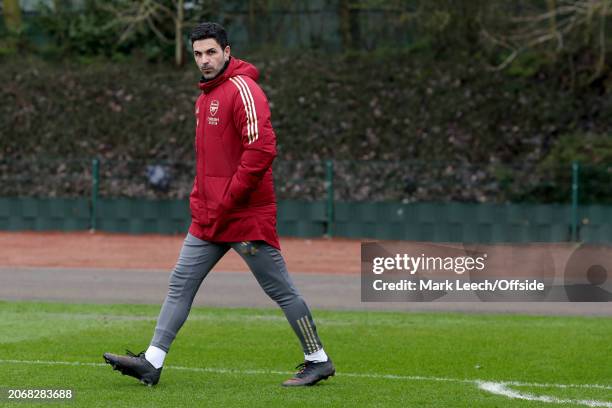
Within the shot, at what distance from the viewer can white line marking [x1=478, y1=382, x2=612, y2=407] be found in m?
7.36

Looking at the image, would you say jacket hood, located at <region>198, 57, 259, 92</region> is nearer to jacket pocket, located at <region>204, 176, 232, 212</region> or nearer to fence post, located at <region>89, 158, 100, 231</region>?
jacket pocket, located at <region>204, 176, 232, 212</region>

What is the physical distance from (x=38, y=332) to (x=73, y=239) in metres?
13.1

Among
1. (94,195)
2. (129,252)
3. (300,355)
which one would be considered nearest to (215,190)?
(300,355)

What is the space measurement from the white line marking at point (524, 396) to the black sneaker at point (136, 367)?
205cm

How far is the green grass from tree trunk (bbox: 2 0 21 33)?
65.9 feet

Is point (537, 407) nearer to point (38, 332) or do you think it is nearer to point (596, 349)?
point (596, 349)

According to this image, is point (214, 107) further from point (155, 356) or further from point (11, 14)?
point (11, 14)

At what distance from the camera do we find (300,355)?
942 centimetres

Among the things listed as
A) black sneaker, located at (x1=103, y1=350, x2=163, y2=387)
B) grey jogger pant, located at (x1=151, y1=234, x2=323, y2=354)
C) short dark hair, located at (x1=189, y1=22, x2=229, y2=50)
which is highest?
short dark hair, located at (x1=189, y1=22, x2=229, y2=50)

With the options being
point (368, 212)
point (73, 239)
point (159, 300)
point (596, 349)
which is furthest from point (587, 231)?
point (596, 349)

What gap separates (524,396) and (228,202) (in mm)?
2134

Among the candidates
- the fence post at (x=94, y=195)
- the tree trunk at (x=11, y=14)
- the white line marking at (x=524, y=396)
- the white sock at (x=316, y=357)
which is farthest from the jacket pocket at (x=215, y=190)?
the tree trunk at (x=11, y=14)

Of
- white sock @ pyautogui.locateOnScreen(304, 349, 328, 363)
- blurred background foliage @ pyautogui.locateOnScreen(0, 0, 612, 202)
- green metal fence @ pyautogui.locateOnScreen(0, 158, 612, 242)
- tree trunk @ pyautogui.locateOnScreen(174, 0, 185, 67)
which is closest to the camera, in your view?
white sock @ pyautogui.locateOnScreen(304, 349, 328, 363)

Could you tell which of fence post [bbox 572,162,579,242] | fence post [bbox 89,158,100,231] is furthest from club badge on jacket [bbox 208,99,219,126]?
fence post [bbox 89,158,100,231]
